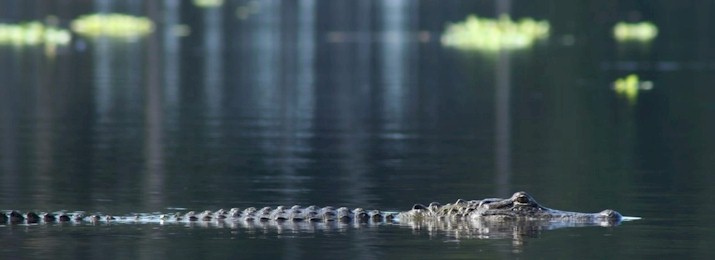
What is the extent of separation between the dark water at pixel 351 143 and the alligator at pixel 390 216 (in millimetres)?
545

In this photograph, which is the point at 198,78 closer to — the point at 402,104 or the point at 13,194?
the point at 402,104

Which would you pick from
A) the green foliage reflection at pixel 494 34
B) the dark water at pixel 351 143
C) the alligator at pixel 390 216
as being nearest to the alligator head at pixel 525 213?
the alligator at pixel 390 216

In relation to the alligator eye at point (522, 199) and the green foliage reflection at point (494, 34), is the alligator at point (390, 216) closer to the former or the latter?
the alligator eye at point (522, 199)

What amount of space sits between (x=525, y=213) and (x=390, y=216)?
1.48 m

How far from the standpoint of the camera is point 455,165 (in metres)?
28.4

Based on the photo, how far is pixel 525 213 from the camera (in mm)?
21109

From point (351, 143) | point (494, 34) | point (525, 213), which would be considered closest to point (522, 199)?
point (525, 213)

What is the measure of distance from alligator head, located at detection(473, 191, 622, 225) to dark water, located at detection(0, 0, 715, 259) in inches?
27.1

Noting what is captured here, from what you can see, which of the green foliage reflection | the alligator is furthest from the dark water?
the green foliage reflection

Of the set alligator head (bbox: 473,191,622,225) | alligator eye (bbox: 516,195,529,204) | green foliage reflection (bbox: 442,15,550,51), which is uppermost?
green foliage reflection (bbox: 442,15,550,51)

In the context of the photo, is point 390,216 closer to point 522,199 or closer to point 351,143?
point 522,199

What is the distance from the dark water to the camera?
19391mm

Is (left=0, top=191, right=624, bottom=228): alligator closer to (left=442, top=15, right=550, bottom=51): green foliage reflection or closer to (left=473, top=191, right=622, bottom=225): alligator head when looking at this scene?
(left=473, top=191, right=622, bottom=225): alligator head

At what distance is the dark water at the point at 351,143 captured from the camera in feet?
63.6
